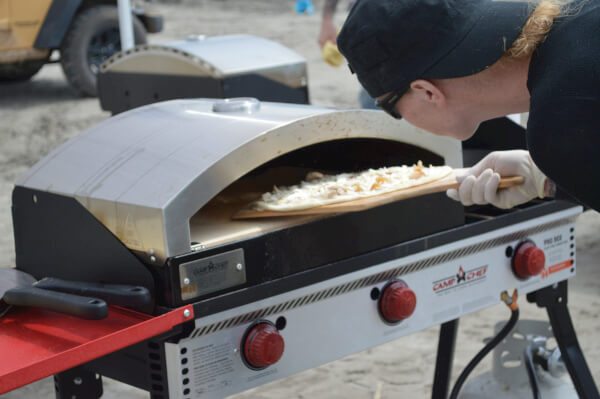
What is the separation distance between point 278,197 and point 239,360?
0.42 meters

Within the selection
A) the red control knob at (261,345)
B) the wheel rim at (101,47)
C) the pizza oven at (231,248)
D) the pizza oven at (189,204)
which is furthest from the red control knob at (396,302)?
the wheel rim at (101,47)

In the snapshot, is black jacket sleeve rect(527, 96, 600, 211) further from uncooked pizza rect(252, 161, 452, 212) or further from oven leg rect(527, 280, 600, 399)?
oven leg rect(527, 280, 600, 399)

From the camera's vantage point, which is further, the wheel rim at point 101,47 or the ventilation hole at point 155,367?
the wheel rim at point 101,47

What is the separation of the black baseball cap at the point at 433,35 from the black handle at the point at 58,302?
2.28 ft

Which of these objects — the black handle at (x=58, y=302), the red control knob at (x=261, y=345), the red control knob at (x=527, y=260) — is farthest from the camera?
the red control knob at (x=527, y=260)

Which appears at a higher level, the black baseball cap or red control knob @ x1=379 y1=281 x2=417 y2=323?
the black baseball cap

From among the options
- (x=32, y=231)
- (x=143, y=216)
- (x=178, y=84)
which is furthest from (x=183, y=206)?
(x=178, y=84)

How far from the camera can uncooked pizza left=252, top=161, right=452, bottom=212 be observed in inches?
84.0

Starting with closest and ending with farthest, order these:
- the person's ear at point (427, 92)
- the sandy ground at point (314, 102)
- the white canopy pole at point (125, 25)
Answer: the person's ear at point (427, 92) → the sandy ground at point (314, 102) → the white canopy pole at point (125, 25)

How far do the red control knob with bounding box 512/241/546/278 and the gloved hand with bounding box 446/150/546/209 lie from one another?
41 cm

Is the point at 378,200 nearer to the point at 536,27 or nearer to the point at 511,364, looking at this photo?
the point at 536,27

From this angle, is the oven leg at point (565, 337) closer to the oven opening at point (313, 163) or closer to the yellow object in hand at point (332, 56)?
the oven opening at point (313, 163)

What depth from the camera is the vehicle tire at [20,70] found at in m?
9.04

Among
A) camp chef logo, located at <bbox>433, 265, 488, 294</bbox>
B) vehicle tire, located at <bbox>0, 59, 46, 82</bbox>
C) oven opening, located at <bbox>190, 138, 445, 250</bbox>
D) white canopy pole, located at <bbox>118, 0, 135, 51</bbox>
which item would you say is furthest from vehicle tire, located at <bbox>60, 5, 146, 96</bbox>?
camp chef logo, located at <bbox>433, 265, 488, 294</bbox>
